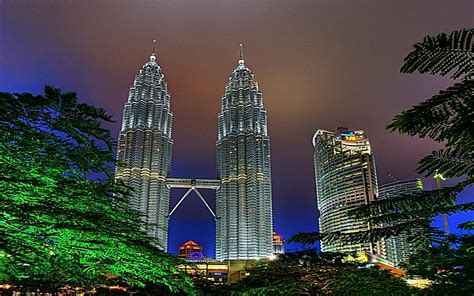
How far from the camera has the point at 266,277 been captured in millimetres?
12617

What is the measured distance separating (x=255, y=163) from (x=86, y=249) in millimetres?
77899

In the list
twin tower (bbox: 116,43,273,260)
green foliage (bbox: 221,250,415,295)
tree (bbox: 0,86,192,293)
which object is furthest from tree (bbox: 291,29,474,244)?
twin tower (bbox: 116,43,273,260)

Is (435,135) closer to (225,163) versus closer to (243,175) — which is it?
(243,175)

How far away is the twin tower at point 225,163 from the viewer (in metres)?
75.1

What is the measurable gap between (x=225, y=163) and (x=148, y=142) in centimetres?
1912

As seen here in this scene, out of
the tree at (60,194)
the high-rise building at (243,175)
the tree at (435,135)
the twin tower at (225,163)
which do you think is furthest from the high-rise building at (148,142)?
the tree at (435,135)

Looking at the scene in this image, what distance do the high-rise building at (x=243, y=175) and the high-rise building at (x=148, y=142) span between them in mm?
13684

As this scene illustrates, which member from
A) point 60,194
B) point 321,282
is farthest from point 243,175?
point 60,194

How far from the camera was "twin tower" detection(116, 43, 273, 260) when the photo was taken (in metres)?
75.1

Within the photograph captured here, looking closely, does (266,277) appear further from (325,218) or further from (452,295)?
(325,218)

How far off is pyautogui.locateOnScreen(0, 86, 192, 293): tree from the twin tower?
70811 millimetres

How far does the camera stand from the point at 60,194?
11.3 ft

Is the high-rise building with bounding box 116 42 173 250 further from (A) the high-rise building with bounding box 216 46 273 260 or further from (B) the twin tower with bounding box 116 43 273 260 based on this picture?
(A) the high-rise building with bounding box 216 46 273 260

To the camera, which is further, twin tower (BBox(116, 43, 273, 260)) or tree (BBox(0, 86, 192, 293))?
twin tower (BBox(116, 43, 273, 260))
